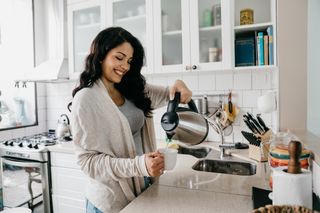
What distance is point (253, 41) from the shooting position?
1634 millimetres

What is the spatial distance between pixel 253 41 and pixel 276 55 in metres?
0.20

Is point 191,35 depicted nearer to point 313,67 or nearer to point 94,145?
point 313,67

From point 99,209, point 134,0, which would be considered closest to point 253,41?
point 134,0

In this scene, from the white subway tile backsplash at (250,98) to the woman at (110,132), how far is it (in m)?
0.96

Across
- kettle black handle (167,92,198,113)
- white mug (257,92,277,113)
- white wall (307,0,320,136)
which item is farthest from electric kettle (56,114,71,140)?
white wall (307,0,320,136)

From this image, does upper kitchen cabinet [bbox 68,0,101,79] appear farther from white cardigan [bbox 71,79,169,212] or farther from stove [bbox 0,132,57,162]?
white cardigan [bbox 71,79,169,212]

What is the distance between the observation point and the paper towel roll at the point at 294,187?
2.04 ft

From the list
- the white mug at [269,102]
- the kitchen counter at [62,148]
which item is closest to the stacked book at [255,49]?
the white mug at [269,102]

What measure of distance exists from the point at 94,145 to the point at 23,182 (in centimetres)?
152

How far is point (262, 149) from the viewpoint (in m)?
1.36

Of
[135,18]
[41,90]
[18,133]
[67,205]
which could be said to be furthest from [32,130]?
[135,18]

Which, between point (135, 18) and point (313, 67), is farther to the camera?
point (135, 18)

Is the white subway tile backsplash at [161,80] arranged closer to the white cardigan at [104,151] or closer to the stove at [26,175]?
the stove at [26,175]

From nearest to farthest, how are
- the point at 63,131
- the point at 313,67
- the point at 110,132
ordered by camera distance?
the point at 110,132 → the point at 313,67 → the point at 63,131
